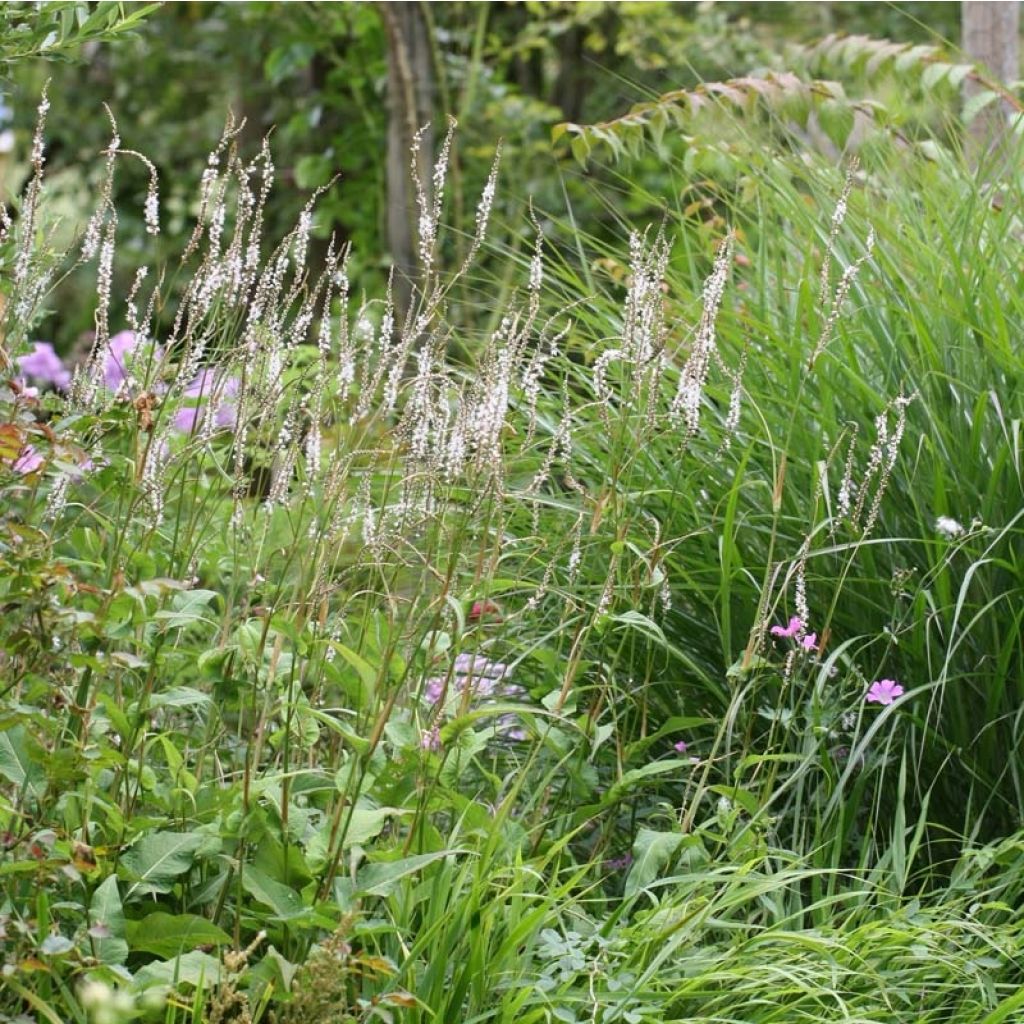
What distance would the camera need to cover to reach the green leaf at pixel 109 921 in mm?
1866

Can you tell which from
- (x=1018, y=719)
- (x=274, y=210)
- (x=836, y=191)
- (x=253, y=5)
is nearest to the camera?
(x=1018, y=719)

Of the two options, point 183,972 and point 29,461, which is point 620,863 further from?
point 29,461

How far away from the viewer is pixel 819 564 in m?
2.88

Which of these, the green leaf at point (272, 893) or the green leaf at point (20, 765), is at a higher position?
the green leaf at point (20, 765)

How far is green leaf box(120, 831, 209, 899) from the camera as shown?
2031mm

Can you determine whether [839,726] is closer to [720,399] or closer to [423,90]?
[720,399]

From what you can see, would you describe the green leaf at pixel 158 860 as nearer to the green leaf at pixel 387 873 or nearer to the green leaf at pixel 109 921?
the green leaf at pixel 109 921

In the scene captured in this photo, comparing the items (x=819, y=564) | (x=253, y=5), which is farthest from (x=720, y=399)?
(x=253, y=5)

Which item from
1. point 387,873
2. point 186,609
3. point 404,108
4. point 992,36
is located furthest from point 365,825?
point 404,108

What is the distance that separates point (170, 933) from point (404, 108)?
4628 millimetres

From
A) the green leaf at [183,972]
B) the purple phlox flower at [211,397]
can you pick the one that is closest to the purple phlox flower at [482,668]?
the purple phlox flower at [211,397]

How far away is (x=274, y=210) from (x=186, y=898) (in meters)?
7.22

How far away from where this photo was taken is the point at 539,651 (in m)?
2.45

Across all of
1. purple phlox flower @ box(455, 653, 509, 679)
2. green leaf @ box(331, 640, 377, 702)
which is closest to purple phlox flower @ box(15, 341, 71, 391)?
purple phlox flower @ box(455, 653, 509, 679)
